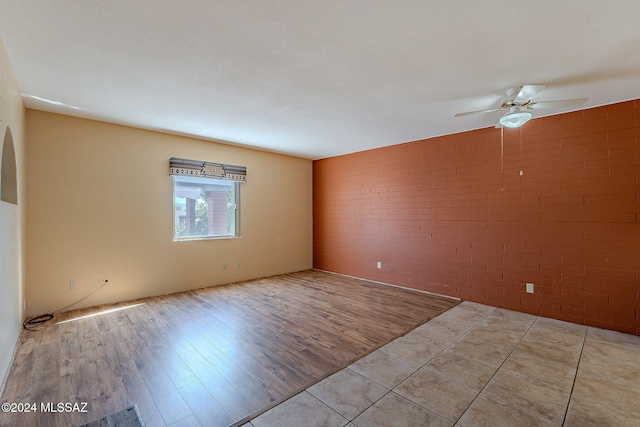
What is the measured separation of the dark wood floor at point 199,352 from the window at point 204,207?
3.89ft

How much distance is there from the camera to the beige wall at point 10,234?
203 cm

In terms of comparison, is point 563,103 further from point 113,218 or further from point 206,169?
point 113,218

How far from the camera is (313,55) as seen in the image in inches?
85.3

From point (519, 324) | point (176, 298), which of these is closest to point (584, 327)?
point (519, 324)

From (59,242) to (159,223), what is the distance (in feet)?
3.81

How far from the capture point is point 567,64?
2275mm

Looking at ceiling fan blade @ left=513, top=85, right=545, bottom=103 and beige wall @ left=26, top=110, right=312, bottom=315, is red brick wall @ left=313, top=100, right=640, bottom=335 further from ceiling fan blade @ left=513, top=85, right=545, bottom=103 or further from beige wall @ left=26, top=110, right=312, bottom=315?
beige wall @ left=26, top=110, right=312, bottom=315

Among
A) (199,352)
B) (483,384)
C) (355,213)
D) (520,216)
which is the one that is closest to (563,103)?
(520,216)

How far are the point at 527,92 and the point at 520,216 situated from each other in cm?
174

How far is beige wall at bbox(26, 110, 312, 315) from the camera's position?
11.1ft

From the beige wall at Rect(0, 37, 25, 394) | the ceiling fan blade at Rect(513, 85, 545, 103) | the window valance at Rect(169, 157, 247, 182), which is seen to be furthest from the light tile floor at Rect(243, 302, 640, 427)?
the window valance at Rect(169, 157, 247, 182)

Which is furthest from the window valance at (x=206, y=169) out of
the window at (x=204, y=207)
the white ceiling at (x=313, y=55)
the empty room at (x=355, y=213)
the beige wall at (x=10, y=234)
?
the beige wall at (x=10, y=234)

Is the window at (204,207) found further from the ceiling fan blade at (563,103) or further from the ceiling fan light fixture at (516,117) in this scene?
the ceiling fan blade at (563,103)

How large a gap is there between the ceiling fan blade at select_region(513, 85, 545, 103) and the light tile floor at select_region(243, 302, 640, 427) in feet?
8.04
